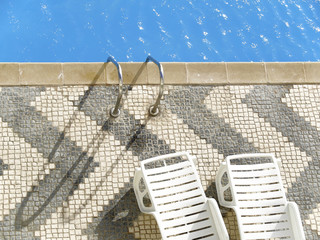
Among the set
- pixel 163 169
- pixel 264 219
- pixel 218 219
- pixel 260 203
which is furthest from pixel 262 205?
pixel 163 169

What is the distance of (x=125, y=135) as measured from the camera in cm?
571

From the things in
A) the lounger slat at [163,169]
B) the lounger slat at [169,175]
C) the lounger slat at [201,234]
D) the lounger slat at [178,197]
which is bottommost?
the lounger slat at [201,234]

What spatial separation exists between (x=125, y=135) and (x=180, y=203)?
3.59 ft

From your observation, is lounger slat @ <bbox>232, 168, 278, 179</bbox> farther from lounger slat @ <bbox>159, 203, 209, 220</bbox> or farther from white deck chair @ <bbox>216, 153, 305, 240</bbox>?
lounger slat @ <bbox>159, 203, 209, 220</bbox>

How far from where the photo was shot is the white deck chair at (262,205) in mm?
4988

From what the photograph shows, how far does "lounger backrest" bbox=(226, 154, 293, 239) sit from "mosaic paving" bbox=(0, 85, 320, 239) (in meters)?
0.52

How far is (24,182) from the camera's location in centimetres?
539

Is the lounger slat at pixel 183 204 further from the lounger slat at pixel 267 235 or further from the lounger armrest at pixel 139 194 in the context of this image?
the lounger slat at pixel 267 235
